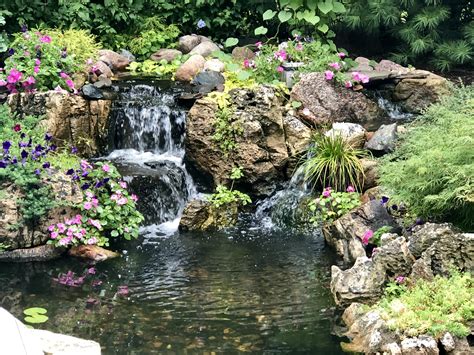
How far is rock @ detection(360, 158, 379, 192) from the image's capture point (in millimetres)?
9381

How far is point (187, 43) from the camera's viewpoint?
12.9 meters

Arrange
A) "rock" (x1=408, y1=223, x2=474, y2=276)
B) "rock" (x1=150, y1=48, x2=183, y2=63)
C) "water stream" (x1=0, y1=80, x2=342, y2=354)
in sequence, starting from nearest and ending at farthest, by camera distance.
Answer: "water stream" (x1=0, y1=80, x2=342, y2=354), "rock" (x1=408, y1=223, x2=474, y2=276), "rock" (x1=150, y1=48, x2=183, y2=63)

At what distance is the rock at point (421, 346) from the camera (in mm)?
5520

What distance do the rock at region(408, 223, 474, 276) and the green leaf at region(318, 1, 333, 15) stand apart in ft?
19.9

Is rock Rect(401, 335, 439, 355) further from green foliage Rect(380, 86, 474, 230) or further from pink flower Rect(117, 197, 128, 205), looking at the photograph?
pink flower Rect(117, 197, 128, 205)

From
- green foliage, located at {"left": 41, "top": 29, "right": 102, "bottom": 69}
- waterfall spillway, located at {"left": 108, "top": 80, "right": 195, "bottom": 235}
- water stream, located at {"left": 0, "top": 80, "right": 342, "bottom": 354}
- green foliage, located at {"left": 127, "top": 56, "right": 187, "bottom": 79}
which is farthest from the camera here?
green foliage, located at {"left": 127, "top": 56, "right": 187, "bottom": 79}

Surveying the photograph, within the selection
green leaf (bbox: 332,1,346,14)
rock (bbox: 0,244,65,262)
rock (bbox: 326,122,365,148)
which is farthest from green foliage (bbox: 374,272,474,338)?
green leaf (bbox: 332,1,346,14)

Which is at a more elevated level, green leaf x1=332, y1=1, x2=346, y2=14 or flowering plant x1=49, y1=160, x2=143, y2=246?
green leaf x1=332, y1=1, x2=346, y2=14

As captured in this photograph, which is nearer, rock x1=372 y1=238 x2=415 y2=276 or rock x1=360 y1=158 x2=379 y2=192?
rock x1=372 y1=238 x2=415 y2=276

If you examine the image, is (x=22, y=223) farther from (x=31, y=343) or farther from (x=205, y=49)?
(x=205, y=49)

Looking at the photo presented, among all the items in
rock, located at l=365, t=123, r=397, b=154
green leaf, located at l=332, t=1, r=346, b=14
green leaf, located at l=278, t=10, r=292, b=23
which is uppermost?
green leaf, located at l=332, t=1, r=346, b=14

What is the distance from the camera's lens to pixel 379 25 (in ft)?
42.2

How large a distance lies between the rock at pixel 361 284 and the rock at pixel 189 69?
560 cm

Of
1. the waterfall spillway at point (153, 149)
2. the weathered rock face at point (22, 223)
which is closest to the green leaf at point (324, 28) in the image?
the waterfall spillway at point (153, 149)
